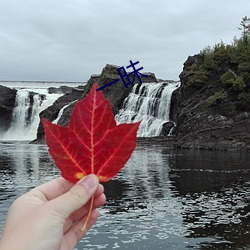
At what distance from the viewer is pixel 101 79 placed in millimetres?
62938

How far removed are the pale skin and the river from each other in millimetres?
8890

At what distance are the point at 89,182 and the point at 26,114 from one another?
226 feet

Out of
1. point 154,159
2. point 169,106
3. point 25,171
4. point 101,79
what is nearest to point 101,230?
point 25,171

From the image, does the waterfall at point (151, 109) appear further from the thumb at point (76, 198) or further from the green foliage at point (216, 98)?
the thumb at point (76, 198)

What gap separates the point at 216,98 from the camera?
144ft

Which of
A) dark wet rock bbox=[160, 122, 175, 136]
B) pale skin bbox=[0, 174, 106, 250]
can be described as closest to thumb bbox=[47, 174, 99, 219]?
pale skin bbox=[0, 174, 106, 250]

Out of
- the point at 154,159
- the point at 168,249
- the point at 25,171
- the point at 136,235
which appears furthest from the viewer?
the point at 154,159

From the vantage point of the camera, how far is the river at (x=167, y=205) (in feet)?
36.6

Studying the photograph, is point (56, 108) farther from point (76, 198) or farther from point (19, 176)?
point (76, 198)

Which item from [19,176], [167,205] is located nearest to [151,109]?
[19,176]

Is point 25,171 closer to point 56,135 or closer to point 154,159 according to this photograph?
point 154,159

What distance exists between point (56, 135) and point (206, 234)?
1050cm

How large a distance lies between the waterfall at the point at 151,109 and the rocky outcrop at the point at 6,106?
23061 mm

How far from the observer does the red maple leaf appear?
1842 mm
